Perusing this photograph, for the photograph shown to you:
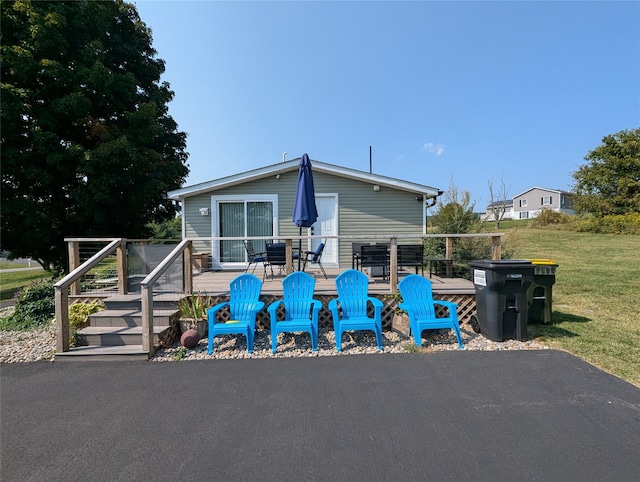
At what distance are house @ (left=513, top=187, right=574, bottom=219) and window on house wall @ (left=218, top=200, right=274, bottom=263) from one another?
44660 millimetres

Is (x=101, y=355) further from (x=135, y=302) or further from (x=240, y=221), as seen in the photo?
(x=240, y=221)

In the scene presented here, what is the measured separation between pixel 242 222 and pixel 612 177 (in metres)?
31.2

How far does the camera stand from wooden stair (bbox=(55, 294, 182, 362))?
150 inches

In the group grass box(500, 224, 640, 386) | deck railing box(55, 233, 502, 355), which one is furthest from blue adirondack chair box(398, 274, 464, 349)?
grass box(500, 224, 640, 386)

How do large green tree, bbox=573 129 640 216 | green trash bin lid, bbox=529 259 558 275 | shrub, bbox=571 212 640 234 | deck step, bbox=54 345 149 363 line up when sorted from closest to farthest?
deck step, bbox=54 345 149 363
green trash bin lid, bbox=529 259 558 275
shrub, bbox=571 212 640 234
large green tree, bbox=573 129 640 216

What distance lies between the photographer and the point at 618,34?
30.5 feet

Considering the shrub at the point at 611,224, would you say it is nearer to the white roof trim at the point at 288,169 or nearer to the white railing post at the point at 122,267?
the white roof trim at the point at 288,169

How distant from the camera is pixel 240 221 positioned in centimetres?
863

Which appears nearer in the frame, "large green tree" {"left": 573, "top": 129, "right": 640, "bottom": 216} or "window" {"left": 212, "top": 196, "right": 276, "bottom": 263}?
"window" {"left": 212, "top": 196, "right": 276, "bottom": 263}

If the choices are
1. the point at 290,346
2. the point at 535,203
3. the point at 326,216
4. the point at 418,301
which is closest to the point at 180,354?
the point at 290,346

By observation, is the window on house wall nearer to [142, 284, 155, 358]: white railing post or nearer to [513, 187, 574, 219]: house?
[142, 284, 155, 358]: white railing post

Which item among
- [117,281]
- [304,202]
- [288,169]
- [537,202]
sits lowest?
[117,281]

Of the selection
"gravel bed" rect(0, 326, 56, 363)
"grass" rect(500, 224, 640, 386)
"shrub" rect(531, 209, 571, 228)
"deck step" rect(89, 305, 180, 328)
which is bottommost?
"gravel bed" rect(0, 326, 56, 363)

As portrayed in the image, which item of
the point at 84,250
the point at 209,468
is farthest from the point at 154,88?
the point at 209,468
